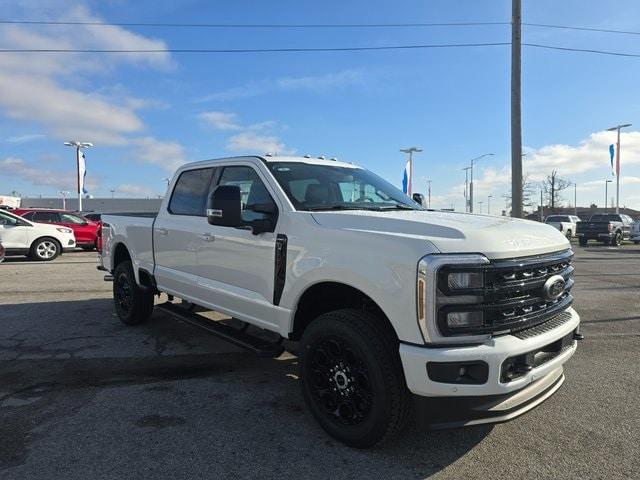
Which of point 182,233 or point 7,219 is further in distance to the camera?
point 7,219

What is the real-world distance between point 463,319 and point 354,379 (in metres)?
0.87

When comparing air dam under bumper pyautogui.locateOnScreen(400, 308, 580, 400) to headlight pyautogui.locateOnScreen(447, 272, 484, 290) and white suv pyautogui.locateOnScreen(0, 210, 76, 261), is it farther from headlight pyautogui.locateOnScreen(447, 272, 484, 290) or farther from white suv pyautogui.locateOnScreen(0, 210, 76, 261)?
white suv pyautogui.locateOnScreen(0, 210, 76, 261)

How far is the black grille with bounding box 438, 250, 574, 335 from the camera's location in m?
2.98

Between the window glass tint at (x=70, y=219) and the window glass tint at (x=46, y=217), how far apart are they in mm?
245

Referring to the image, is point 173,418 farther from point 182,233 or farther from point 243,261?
point 182,233

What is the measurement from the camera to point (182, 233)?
5465mm

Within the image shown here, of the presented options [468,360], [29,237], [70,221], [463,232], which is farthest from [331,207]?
[70,221]

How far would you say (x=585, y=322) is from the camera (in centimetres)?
733

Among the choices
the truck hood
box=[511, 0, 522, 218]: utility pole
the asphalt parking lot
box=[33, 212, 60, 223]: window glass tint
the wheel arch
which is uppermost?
box=[511, 0, 522, 218]: utility pole

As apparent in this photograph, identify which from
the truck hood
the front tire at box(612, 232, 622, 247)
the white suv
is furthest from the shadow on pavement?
the front tire at box(612, 232, 622, 247)

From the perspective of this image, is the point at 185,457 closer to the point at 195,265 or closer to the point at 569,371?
the point at 195,265

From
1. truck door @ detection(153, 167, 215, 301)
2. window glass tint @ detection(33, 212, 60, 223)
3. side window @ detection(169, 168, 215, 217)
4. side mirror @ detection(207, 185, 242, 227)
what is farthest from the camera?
window glass tint @ detection(33, 212, 60, 223)

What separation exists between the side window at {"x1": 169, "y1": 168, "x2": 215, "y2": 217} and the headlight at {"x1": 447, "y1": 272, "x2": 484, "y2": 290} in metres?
3.04

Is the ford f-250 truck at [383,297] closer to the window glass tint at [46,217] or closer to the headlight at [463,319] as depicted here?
the headlight at [463,319]
